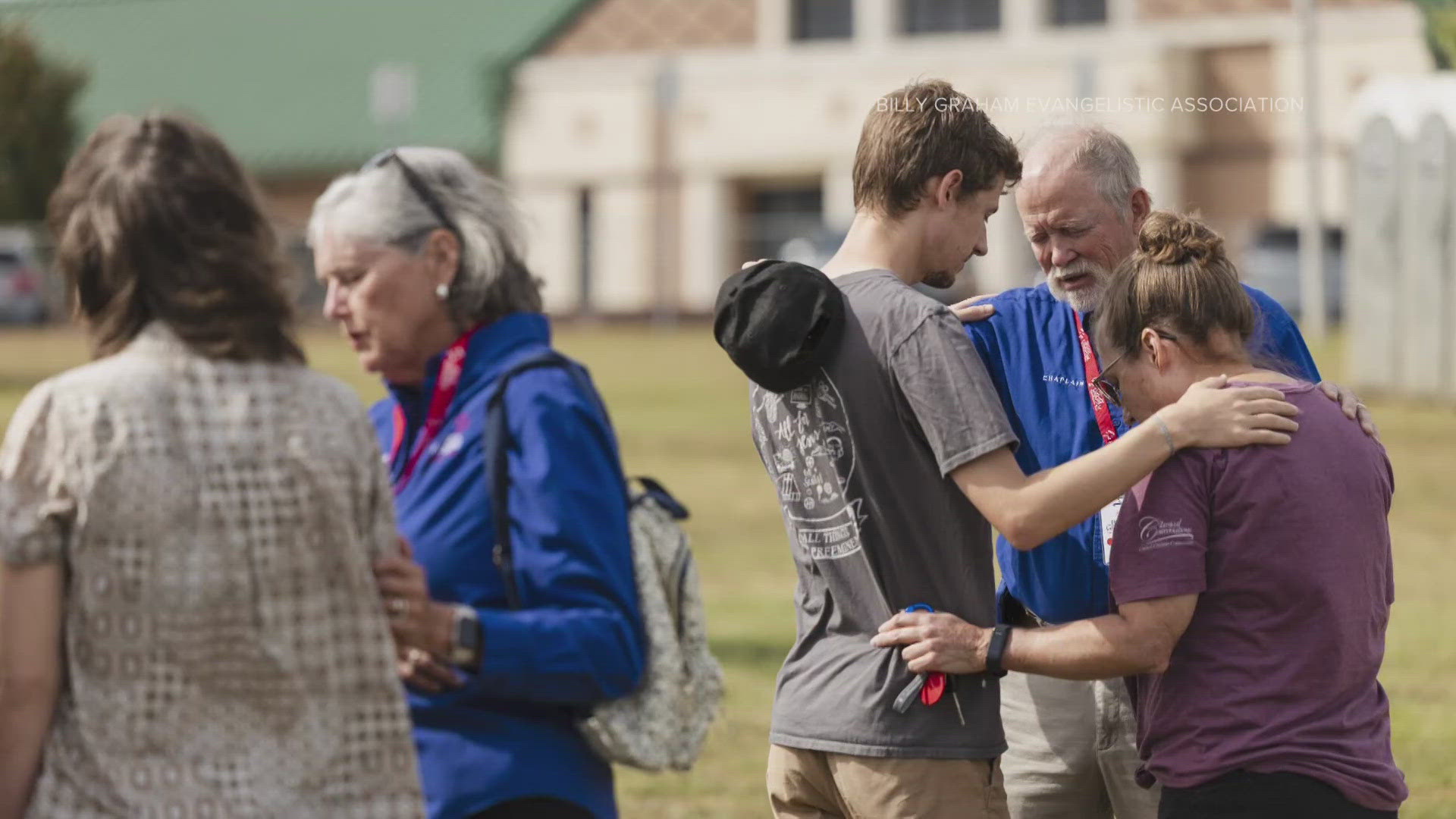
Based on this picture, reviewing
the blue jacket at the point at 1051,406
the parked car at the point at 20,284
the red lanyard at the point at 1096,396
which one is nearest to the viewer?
the blue jacket at the point at 1051,406

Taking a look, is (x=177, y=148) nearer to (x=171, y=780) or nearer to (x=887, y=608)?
(x=171, y=780)

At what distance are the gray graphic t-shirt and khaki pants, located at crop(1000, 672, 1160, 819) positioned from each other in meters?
0.77

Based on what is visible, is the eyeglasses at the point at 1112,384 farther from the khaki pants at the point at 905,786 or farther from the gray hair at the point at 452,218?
the gray hair at the point at 452,218

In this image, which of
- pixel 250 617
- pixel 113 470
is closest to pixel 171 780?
pixel 250 617

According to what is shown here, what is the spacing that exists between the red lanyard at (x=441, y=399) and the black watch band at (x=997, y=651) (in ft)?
3.17

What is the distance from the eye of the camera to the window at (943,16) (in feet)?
152

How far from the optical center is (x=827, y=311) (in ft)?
11.6

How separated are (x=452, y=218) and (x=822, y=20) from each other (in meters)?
45.5

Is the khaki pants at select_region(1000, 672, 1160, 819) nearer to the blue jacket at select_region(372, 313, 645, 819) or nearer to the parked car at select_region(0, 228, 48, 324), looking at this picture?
the blue jacket at select_region(372, 313, 645, 819)

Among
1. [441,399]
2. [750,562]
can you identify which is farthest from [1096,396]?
[750,562]

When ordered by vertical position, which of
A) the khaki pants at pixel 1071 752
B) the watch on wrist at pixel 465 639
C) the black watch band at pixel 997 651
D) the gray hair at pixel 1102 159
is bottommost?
the khaki pants at pixel 1071 752

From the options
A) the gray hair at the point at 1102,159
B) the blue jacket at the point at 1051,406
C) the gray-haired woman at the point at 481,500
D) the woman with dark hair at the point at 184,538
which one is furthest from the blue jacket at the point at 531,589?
the gray hair at the point at 1102,159

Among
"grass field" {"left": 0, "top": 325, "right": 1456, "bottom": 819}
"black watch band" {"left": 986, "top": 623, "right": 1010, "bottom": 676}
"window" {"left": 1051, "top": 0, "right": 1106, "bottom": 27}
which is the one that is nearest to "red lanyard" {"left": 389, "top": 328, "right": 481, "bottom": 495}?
"black watch band" {"left": 986, "top": 623, "right": 1010, "bottom": 676}

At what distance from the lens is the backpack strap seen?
3.19 m
